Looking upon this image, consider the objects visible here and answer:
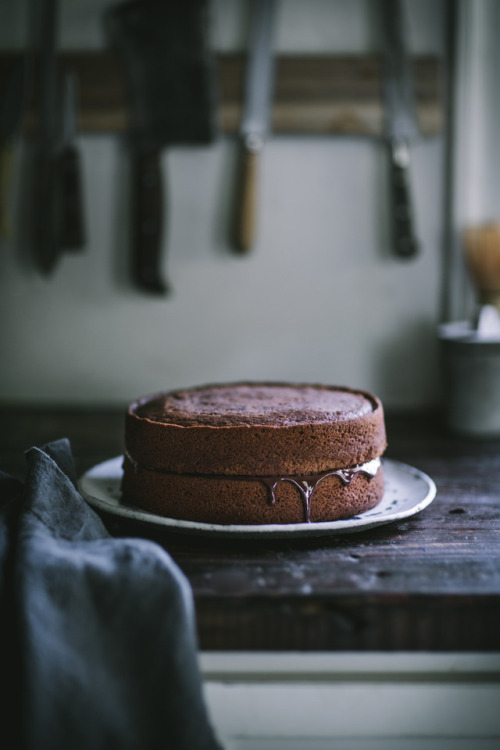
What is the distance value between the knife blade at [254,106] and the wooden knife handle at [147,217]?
16cm

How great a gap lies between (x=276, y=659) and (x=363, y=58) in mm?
1132

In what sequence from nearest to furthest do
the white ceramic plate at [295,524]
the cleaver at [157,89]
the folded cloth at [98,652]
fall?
the folded cloth at [98,652] → the white ceramic plate at [295,524] → the cleaver at [157,89]

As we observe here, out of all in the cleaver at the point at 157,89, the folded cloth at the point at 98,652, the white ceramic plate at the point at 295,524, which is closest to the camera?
the folded cloth at the point at 98,652

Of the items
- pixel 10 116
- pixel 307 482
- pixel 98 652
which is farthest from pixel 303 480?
pixel 10 116

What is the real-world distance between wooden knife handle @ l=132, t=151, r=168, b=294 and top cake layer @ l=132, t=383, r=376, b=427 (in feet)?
1.75

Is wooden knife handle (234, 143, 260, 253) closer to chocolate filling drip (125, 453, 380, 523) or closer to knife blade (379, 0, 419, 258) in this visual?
knife blade (379, 0, 419, 258)

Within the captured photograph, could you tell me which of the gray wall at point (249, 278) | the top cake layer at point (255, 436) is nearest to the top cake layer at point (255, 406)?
the top cake layer at point (255, 436)

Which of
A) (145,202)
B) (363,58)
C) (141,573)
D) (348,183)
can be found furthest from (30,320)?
(141,573)

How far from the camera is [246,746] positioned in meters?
0.63

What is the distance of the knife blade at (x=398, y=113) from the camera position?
131cm

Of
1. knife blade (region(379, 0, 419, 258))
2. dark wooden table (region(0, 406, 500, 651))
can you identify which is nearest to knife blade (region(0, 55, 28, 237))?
knife blade (region(379, 0, 419, 258))

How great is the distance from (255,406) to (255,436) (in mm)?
91

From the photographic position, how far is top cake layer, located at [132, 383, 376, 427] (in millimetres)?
708

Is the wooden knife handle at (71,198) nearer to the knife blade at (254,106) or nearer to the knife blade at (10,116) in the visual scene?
the knife blade at (10,116)
